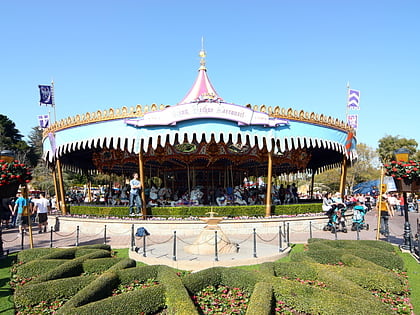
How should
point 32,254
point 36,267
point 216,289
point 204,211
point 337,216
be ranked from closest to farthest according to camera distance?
1. point 216,289
2. point 36,267
3. point 32,254
4. point 337,216
5. point 204,211

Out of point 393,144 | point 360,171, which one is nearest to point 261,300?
point 360,171

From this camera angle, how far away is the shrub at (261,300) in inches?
188

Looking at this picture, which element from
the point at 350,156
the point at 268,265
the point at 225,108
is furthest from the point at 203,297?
the point at 350,156

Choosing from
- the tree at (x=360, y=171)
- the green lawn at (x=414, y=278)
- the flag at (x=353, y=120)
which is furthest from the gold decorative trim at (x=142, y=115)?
the tree at (x=360, y=171)

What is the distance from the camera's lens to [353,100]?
2208 centimetres

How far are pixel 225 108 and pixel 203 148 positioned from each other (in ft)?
16.6

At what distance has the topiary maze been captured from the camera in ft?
16.7

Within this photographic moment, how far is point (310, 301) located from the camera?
209 inches

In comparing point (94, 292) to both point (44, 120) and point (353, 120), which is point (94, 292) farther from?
point (353, 120)

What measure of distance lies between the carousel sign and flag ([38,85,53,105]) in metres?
9.13

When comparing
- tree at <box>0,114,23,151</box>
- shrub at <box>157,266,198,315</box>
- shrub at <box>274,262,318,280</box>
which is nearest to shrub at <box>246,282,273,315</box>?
shrub at <box>157,266,198,315</box>

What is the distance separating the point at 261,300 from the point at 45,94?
21690 millimetres

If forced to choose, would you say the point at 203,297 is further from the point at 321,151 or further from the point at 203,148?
the point at 321,151

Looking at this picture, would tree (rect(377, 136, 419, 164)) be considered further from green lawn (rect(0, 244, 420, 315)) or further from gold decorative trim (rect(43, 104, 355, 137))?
green lawn (rect(0, 244, 420, 315))
